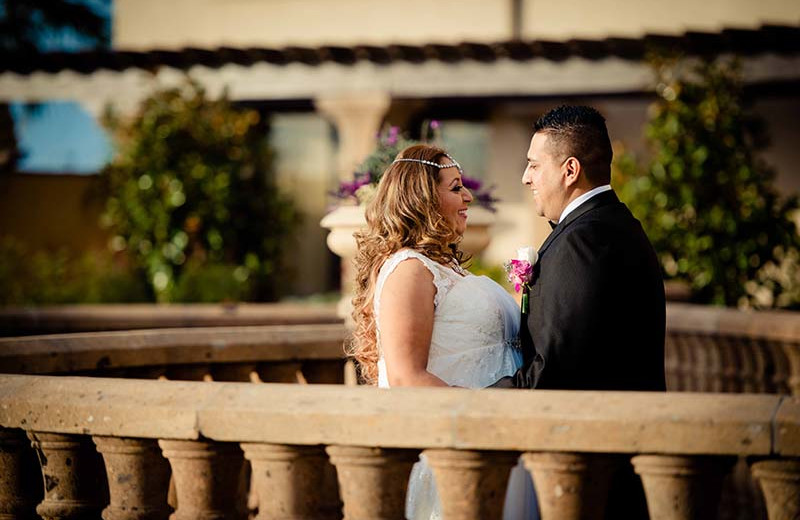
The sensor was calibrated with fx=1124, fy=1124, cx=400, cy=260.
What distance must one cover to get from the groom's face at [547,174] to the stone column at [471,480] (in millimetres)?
1275

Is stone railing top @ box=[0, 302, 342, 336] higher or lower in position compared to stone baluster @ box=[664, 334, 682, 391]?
higher

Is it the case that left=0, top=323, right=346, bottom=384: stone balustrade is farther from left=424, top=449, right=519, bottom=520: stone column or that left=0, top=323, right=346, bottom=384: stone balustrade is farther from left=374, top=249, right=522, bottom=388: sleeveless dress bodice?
left=424, top=449, right=519, bottom=520: stone column

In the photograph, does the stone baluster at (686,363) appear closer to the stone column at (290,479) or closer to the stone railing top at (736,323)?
the stone railing top at (736,323)

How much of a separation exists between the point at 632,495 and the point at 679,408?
0.73 metres

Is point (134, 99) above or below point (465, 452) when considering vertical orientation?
above

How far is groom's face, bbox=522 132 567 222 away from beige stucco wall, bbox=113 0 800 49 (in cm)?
1073

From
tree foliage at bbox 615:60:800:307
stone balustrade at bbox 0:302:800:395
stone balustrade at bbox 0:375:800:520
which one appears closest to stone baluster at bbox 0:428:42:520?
stone balustrade at bbox 0:375:800:520

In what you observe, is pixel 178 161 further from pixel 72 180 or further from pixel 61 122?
pixel 61 122

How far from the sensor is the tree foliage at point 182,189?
42.8 feet

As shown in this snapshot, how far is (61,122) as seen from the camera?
21.8 meters

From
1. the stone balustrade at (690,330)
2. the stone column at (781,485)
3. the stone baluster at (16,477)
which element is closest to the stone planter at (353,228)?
the stone balustrade at (690,330)

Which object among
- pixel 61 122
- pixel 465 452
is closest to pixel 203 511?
pixel 465 452

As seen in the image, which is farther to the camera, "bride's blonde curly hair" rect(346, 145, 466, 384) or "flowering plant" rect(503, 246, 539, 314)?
"bride's blonde curly hair" rect(346, 145, 466, 384)

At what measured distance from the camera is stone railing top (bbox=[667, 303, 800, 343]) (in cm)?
604
